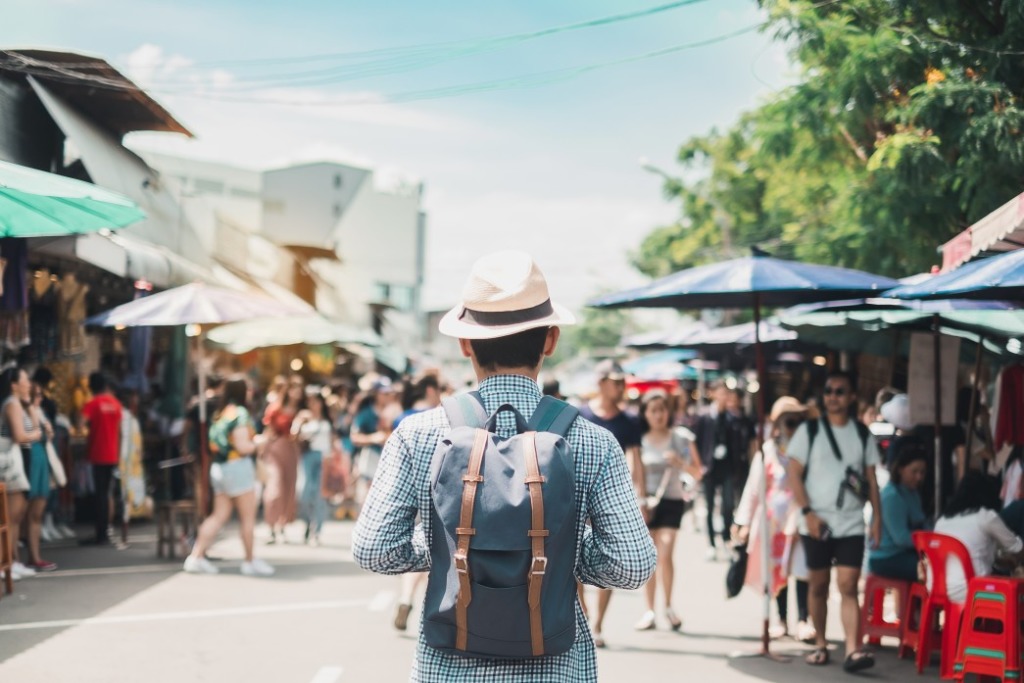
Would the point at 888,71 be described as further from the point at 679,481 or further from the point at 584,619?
the point at 584,619

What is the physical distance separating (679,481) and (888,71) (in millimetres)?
4443

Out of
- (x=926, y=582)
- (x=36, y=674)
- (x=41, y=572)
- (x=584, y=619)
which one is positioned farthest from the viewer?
(x=41, y=572)

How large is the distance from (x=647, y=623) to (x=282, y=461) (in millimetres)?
5834

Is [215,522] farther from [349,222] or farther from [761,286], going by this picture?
[349,222]

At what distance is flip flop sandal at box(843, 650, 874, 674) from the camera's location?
7199 millimetres

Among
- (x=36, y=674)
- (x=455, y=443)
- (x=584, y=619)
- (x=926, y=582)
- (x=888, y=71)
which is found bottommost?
(x=36, y=674)

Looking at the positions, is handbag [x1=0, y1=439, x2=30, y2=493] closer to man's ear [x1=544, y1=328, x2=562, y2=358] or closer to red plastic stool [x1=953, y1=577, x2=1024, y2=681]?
red plastic stool [x1=953, y1=577, x2=1024, y2=681]

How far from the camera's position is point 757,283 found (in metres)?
7.35

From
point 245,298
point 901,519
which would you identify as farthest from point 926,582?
point 245,298

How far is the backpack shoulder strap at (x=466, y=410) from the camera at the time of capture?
2822 millimetres

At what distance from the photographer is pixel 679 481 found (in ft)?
29.2

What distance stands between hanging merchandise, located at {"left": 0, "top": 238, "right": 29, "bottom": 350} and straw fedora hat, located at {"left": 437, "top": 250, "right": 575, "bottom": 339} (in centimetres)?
857

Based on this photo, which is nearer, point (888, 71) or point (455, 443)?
point (455, 443)

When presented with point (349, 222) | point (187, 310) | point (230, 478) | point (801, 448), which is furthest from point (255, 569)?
point (349, 222)
